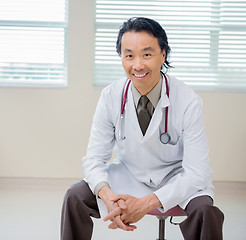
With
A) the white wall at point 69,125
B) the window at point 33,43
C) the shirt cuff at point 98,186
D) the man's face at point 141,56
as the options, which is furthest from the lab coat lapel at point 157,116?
the window at point 33,43

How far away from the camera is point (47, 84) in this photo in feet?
12.8

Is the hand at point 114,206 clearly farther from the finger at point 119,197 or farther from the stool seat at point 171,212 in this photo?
the stool seat at point 171,212

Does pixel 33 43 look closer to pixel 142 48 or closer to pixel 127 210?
pixel 142 48

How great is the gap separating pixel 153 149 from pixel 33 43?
209cm

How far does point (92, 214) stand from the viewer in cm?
209

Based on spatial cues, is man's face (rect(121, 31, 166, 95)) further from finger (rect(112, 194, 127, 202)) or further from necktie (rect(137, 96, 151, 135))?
finger (rect(112, 194, 127, 202))

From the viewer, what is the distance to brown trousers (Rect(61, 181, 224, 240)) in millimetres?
1870

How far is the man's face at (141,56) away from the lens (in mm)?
2027

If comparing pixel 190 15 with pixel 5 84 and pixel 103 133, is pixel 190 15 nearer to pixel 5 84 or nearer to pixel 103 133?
pixel 5 84

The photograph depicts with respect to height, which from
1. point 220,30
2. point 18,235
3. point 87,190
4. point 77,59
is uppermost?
point 220,30

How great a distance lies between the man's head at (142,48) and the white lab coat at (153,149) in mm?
131

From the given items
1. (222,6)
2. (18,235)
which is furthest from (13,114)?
(222,6)

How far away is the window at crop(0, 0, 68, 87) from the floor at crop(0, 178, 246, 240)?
0.84 metres

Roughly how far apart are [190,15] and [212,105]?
2.47ft
